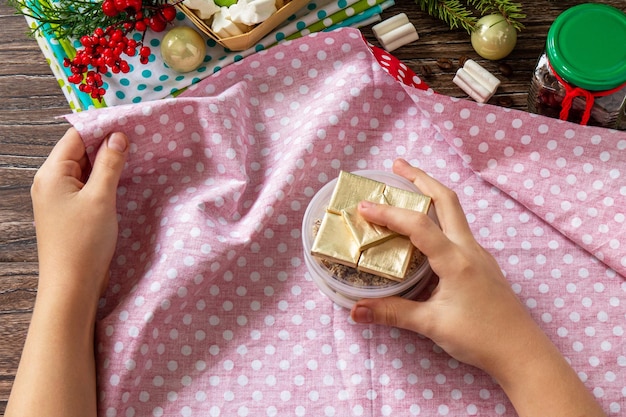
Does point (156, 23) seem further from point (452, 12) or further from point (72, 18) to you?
point (452, 12)

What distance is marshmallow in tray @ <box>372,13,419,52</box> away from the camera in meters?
1.05

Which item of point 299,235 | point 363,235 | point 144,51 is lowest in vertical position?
point 299,235

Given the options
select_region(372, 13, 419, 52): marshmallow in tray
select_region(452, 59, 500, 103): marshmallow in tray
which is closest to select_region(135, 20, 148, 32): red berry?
select_region(372, 13, 419, 52): marshmallow in tray

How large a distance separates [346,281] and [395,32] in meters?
0.41

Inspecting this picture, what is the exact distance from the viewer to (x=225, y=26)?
982 mm

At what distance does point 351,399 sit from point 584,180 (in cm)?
44

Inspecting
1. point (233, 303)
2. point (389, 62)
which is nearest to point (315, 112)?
point (389, 62)

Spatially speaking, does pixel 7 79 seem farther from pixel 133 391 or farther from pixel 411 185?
pixel 411 185

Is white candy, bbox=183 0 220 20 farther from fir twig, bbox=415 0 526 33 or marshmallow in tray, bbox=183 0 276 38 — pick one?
fir twig, bbox=415 0 526 33

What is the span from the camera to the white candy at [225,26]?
3.23 feet

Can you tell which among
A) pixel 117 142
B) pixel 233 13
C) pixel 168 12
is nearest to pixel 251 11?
pixel 233 13

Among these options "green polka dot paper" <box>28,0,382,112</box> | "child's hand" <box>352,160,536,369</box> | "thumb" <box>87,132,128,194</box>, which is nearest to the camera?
"child's hand" <box>352,160,536,369</box>

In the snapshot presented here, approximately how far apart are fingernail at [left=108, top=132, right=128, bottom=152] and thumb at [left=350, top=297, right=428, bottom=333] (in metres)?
0.39

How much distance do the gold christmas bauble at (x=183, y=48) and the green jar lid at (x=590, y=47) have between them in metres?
0.49
